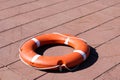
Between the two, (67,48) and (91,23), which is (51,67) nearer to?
(67,48)

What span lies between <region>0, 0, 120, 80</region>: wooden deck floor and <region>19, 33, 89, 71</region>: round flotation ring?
125 mm

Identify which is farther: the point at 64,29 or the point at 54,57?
the point at 64,29

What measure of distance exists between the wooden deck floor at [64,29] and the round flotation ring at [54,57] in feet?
0.41

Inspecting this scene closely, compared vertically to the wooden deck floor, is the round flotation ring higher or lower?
higher

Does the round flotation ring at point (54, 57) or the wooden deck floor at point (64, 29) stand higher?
the round flotation ring at point (54, 57)

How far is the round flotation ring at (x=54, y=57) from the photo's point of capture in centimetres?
420

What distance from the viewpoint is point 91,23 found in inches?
235

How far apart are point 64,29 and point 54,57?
1.55 m

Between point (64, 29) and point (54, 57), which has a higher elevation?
point (54, 57)

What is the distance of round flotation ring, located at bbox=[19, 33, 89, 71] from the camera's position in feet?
13.8

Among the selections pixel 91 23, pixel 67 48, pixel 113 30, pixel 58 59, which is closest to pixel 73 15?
pixel 91 23

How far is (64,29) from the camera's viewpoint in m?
5.73

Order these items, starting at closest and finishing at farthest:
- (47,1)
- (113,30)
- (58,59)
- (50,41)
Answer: (58,59) < (50,41) < (113,30) < (47,1)

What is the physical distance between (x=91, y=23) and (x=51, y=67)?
Answer: 208 cm
